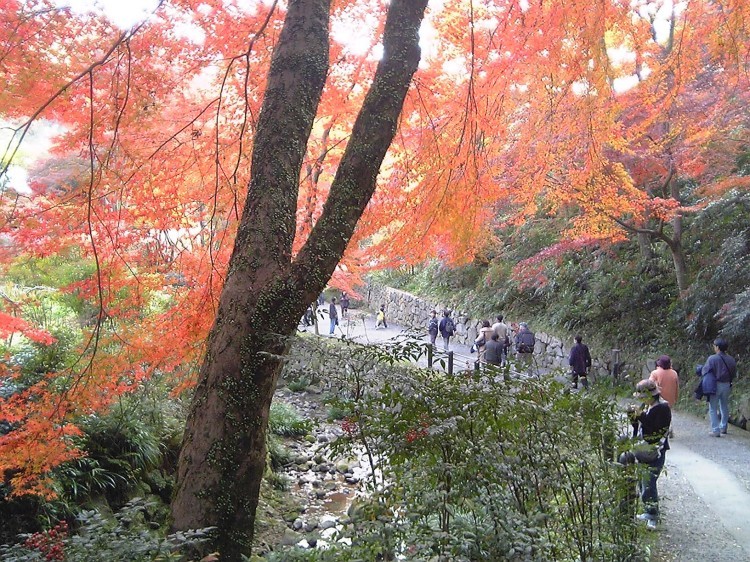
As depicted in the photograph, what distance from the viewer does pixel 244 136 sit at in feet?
22.9

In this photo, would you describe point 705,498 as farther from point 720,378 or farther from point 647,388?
point 720,378

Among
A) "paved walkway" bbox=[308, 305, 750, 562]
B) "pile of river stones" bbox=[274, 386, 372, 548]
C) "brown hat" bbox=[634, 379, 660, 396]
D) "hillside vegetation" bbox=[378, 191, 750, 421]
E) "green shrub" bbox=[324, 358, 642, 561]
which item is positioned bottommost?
"pile of river stones" bbox=[274, 386, 372, 548]

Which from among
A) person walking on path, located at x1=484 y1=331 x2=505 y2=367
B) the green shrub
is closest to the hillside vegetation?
person walking on path, located at x1=484 y1=331 x2=505 y2=367

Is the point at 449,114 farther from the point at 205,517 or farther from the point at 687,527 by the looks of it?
the point at 205,517

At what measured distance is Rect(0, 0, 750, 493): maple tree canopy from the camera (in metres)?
4.98

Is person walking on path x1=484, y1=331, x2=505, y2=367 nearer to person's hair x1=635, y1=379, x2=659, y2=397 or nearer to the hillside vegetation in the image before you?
the hillside vegetation

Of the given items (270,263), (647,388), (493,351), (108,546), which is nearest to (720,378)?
(493,351)

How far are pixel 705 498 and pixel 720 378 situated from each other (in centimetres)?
244

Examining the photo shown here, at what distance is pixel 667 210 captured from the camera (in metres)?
9.44

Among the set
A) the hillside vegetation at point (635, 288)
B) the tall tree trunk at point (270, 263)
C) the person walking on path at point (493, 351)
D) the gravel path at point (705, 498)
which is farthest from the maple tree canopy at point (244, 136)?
the gravel path at point (705, 498)

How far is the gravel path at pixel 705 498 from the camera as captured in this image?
4336 millimetres

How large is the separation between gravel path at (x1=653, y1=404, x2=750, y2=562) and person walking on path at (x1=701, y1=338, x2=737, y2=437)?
199mm

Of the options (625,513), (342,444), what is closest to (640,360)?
(625,513)

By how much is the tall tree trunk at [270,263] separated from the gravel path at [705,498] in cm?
326
